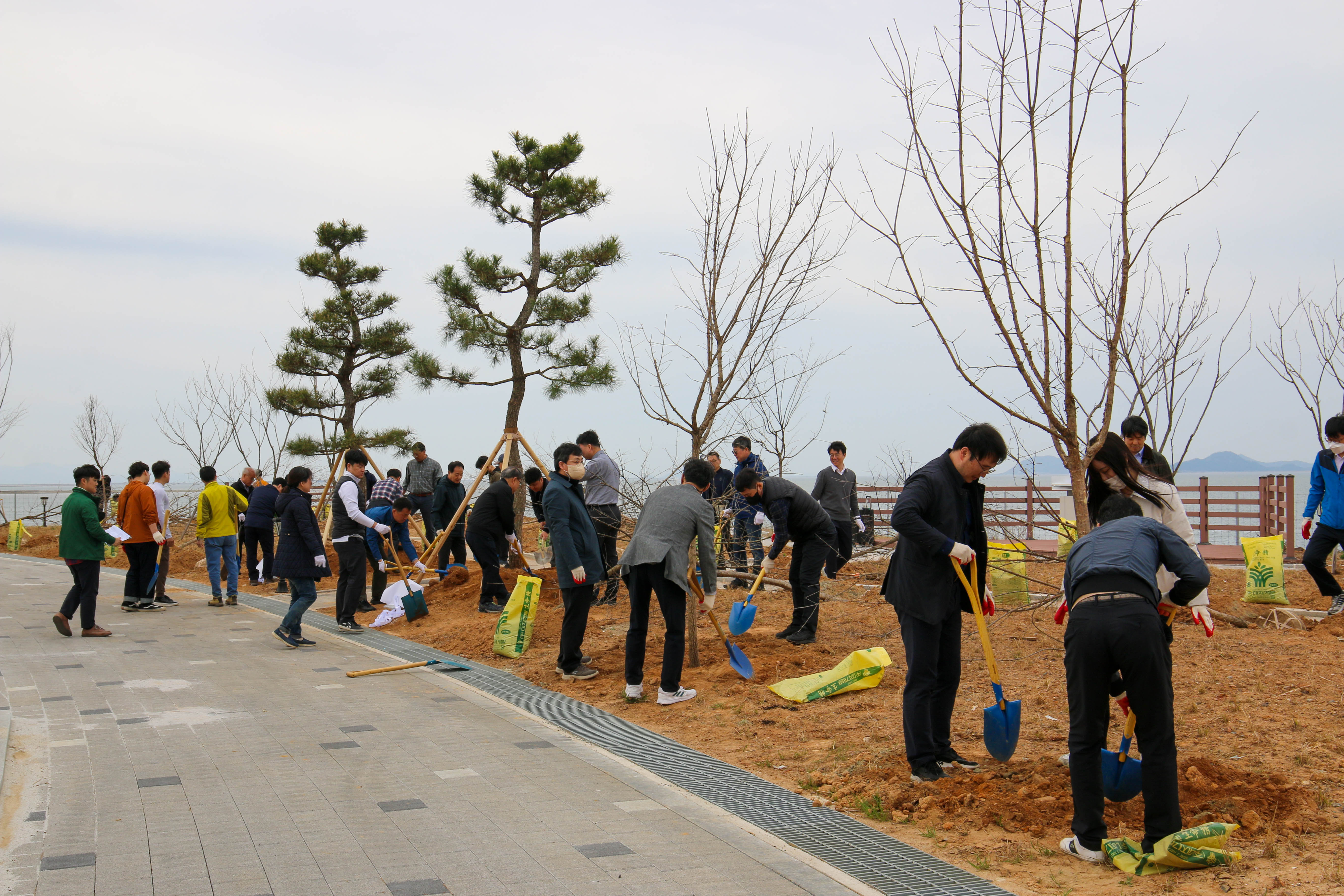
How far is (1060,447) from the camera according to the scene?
580cm

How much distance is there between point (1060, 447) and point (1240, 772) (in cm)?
216

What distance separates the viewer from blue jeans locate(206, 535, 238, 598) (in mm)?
11969

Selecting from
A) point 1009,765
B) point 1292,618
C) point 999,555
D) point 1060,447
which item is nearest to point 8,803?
point 1009,765

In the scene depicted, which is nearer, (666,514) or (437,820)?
(437,820)

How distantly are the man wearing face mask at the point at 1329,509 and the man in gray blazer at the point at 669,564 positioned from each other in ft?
16.7

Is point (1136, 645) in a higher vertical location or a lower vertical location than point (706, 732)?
higher

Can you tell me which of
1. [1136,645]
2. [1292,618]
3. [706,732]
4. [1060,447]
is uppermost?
[1060,447]

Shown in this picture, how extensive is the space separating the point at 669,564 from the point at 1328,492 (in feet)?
18.7

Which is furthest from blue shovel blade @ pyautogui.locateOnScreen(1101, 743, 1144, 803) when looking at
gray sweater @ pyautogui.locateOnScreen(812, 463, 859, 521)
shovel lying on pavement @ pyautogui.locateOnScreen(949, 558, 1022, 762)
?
gray sweater @ pyautogui.locateOnScreen(812, 463, 859, 521)

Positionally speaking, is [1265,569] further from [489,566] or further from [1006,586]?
[489,566]

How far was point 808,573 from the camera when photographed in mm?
7844

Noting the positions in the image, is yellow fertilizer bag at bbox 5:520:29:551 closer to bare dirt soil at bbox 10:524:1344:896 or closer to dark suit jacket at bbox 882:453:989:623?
bare dirt soil at bbox 10:524:1344:896

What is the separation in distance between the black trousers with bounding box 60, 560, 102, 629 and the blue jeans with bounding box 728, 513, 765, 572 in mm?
6076

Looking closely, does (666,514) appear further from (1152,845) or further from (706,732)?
(1152,845)
